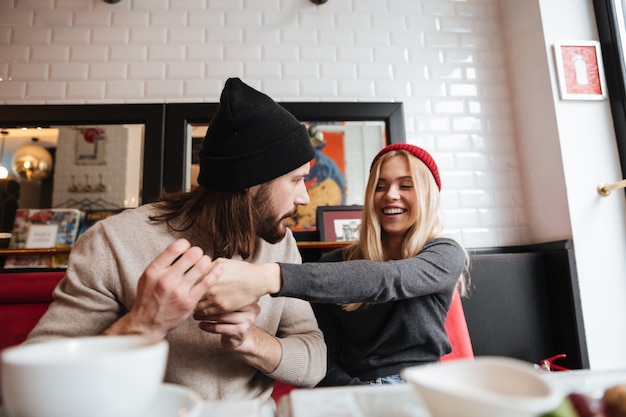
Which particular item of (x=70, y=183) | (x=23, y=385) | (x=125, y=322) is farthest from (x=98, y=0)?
(x=23, y=385)

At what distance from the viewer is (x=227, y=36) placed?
2.44m

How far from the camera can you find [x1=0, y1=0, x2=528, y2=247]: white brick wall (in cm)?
238

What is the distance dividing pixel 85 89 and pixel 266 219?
1.76 m

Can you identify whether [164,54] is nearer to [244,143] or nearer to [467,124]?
[244,143]

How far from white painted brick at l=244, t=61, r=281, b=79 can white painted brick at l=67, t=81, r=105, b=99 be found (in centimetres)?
82

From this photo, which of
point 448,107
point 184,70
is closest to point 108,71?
point 184,70

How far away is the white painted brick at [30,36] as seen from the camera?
2.38 m

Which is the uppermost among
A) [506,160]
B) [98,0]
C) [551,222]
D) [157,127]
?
[98,0]

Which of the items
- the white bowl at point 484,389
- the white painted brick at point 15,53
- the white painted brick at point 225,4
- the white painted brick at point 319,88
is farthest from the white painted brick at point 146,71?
the white bowl at point 484,389

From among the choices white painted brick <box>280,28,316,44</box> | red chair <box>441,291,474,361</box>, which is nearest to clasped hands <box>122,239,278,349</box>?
red chair <box>441,291,474,361</box>

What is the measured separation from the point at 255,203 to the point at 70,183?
8.91 feet

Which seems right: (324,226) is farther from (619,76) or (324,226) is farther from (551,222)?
(619,76)

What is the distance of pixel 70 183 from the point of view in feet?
10.9

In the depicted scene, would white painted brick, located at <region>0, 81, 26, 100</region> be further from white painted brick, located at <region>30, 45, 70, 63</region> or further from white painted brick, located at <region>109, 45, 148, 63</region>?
white painted brick, located at <region>109, 45, 148, 63</region>
